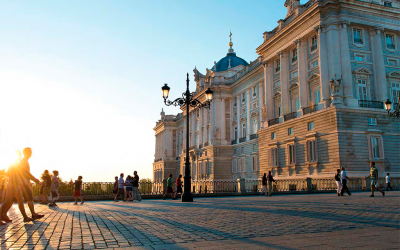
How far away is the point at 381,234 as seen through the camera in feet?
20.8

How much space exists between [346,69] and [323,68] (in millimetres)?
1952

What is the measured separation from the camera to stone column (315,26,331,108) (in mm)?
30531

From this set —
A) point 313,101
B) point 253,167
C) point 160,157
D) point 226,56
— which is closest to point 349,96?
point 313,101

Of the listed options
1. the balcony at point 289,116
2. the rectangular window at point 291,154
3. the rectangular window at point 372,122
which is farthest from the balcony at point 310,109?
the rectangular window at point 372,122

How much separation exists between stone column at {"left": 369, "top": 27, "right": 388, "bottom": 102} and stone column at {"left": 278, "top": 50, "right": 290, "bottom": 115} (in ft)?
27.0

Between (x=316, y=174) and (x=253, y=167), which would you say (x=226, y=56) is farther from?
(x=316, y=174)

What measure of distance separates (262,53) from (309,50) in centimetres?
893

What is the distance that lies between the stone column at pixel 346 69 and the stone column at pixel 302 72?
404 centimetres

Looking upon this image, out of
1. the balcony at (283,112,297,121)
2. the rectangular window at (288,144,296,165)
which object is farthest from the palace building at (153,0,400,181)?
the rectangular window at (288,144,296,165)

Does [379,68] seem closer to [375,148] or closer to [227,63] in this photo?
[375,148]

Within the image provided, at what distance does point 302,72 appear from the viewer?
34.0m

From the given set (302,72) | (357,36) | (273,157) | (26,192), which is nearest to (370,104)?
(357,36)

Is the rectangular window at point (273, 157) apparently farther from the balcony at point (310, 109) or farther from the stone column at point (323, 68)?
the stone column at point (323, 68)

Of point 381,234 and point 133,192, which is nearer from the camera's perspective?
point 381,234
